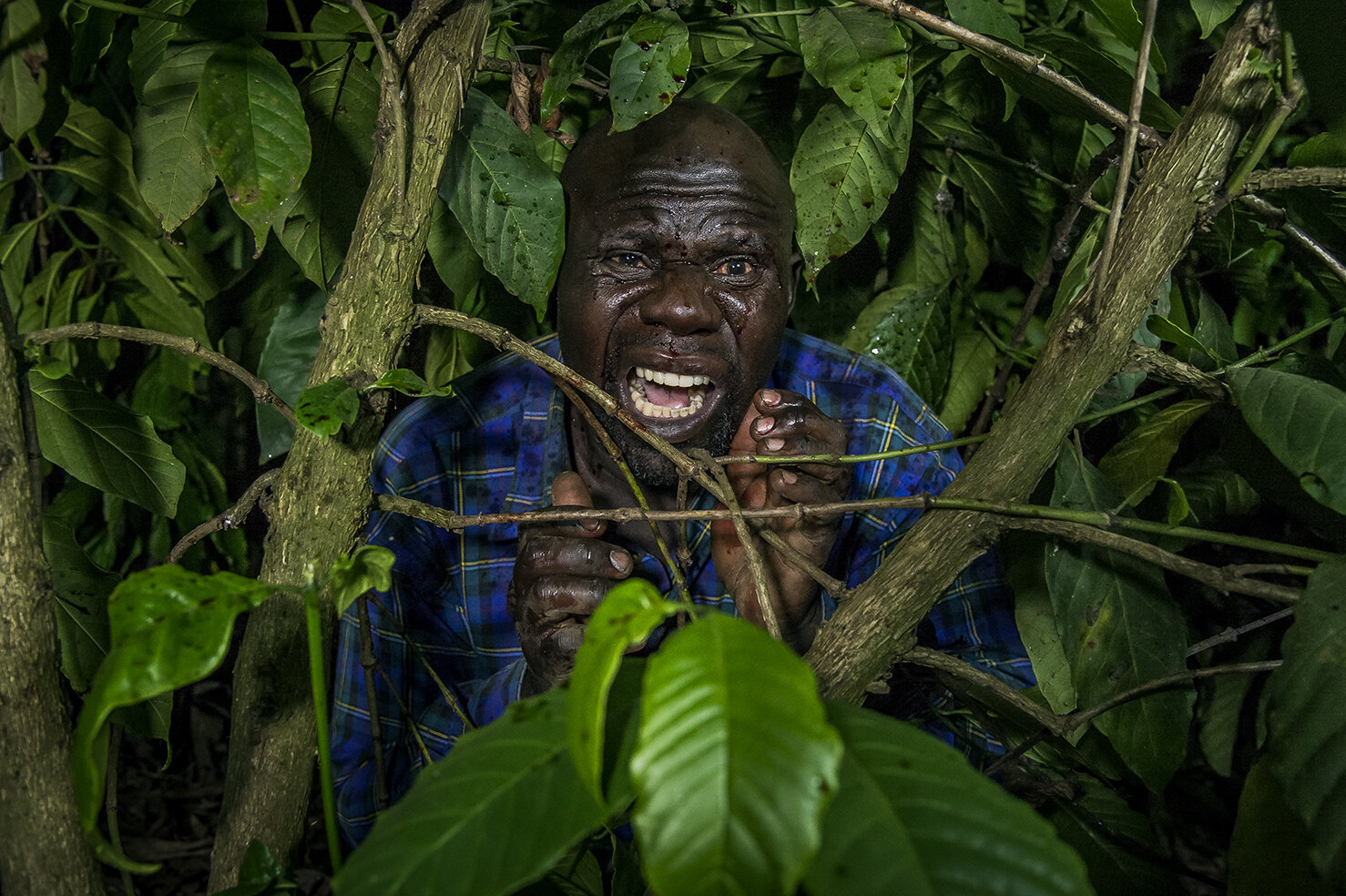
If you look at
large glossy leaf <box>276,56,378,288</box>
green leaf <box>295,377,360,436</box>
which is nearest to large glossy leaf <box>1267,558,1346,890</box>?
green leaf <box>295,377,360,436</box>

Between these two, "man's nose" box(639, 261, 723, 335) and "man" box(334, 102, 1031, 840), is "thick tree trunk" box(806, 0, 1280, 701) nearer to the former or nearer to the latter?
"man" box(334, 102, 1031, 840)

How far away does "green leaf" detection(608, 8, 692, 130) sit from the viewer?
0.94 m

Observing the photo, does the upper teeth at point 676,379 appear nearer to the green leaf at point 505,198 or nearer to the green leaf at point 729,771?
the green leaf at point 505,198

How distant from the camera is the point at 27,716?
63cm

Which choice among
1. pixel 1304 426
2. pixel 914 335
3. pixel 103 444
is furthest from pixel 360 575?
pixel 914 335

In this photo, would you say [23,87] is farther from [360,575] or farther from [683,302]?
[683,302]

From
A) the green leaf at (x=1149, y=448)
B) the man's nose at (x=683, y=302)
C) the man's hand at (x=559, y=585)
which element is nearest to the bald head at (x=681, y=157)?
the man's nose at (x=683, y=302)

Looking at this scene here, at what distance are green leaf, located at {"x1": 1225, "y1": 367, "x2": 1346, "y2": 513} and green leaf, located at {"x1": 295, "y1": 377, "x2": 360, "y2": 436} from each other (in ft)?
2.29

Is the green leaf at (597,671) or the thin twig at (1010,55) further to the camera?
the thin twig at (1010,55)

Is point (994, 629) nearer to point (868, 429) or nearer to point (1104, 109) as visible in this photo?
point (868, 429)

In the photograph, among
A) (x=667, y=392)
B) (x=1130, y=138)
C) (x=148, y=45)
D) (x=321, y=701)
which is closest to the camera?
(x=321, y=701)

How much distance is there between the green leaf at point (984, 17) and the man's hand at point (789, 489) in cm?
45

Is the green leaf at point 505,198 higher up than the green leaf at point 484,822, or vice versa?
the green leaf at point 505,198

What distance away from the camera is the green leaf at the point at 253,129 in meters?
0.83
